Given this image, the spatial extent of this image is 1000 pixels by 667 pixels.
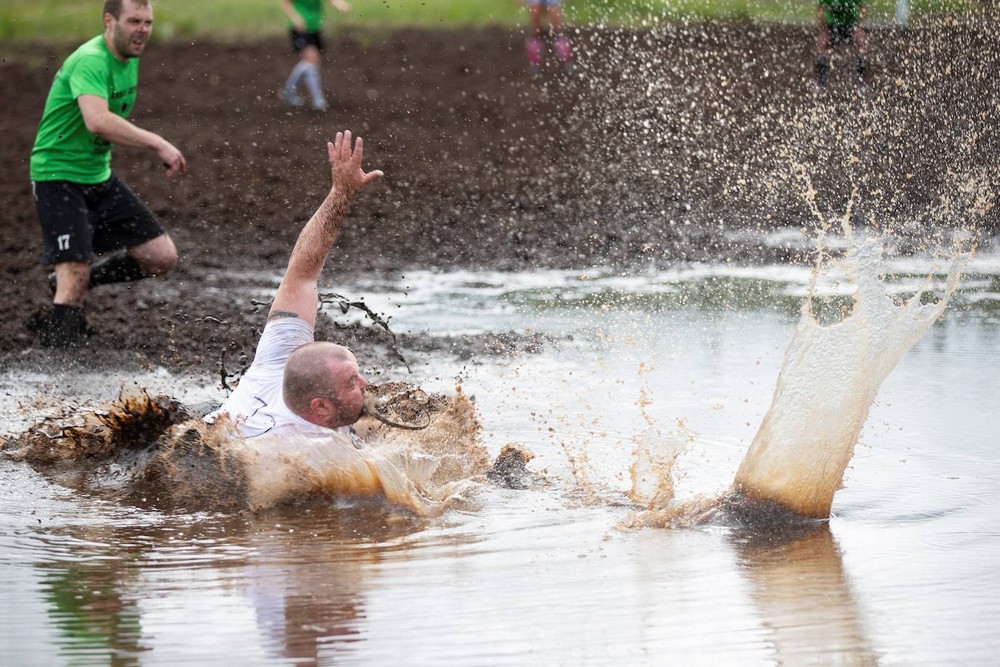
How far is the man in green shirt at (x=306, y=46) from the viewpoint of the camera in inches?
746

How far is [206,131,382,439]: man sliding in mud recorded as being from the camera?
609 cm

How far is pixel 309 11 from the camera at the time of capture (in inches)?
770

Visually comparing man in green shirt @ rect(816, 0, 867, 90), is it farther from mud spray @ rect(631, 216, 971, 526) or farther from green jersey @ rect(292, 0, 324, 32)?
mud spray @ rect(631, 216, 971, 526)

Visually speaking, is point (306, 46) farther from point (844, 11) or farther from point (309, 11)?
point (844, 11)

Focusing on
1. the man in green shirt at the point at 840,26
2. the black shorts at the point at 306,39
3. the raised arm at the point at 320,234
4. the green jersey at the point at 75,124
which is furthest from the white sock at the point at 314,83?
the raised arm at the point at 320,234


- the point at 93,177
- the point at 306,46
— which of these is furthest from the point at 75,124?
the point at 306,46

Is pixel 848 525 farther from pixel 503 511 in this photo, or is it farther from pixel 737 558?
pixel 503 511

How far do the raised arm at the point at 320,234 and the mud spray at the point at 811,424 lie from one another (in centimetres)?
165

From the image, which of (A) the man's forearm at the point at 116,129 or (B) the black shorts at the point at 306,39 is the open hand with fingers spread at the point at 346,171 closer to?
(A) the man's forearm at the point at 116,129

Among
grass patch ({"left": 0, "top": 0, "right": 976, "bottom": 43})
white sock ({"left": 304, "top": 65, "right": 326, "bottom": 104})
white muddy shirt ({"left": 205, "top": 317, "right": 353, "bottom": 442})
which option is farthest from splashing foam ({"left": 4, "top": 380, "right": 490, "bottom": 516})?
grass patch ({"left": 0, "top": 0, "right": 976, "bottom": 43})

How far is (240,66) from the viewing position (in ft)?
75.2

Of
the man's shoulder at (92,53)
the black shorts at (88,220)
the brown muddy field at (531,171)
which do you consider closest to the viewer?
→ the man's shoulder at (92,53)

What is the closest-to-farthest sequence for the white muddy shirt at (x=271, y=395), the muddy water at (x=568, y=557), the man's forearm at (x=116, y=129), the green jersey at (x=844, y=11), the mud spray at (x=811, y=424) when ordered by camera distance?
the muddy water at (x=568, y=557) < the mud spray at (x=811, y=424) < the white muddy shirt at (x=271, y=395) < the man's forearm at (x=116, y=129) < the green jersey at (x=844, y=11)

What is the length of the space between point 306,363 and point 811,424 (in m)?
2.15
